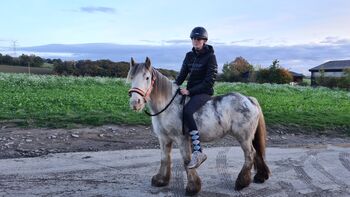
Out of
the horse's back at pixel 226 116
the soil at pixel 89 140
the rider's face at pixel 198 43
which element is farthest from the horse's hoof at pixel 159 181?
the soil at pixel 89 140

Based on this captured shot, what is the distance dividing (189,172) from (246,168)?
1.03 m

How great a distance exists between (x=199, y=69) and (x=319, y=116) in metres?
10.7

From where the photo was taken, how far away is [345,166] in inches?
337

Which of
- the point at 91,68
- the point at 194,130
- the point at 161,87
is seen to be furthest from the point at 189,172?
the point at 91,68

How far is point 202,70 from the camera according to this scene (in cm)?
665

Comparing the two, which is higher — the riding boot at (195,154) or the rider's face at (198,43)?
the rider's face at (198,43)

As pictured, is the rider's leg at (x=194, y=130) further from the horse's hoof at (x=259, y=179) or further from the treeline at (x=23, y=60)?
the treeline at (x=23, y=60)

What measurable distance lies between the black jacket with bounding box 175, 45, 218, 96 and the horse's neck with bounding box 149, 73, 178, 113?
0.36 metres

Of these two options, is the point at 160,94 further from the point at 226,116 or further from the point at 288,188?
the point at 288,188

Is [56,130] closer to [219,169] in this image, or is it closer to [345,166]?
[219,169]

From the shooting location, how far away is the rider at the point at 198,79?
20.7 feet

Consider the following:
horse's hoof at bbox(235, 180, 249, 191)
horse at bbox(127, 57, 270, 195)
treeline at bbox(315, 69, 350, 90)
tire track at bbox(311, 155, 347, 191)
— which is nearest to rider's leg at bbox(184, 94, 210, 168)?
horse at bbox(127, 57, 270, 195)

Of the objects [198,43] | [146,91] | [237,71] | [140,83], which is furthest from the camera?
[237,71]

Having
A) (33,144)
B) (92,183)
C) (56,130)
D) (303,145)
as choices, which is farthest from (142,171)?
(303,145)
